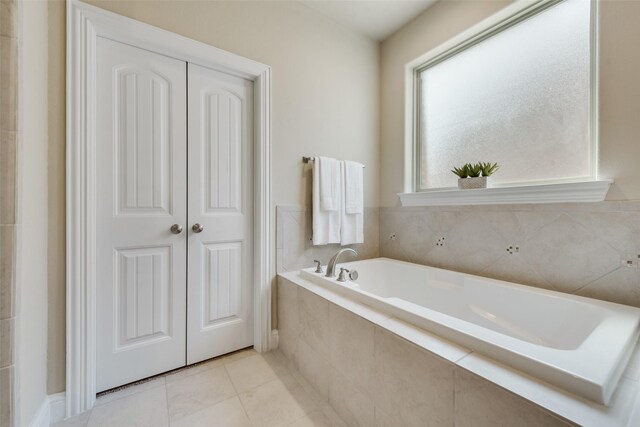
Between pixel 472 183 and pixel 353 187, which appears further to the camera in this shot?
pixel 353 187

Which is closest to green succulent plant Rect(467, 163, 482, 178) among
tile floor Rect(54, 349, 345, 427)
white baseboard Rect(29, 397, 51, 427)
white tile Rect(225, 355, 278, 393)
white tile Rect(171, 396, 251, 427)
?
tile floor Rect(54, 349, 345, 427)

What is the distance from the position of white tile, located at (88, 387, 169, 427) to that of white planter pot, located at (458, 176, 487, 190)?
2061mm

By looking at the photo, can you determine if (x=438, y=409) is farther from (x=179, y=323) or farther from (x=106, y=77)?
(x=106, y=77)

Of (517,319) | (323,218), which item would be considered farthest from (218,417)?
(517,319)

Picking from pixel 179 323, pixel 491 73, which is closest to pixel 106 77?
pixel 179 323

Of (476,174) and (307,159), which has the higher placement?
(307,159)

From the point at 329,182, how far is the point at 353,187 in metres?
0.25

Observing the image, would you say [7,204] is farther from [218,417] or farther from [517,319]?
[517,319]

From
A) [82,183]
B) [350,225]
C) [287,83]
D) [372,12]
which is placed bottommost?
[350,225]

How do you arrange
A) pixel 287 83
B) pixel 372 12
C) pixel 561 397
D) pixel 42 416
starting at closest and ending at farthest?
pixel 561 397
pixel 42 416
pixel 287 83
pixel 372 12

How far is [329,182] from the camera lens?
1944 mm

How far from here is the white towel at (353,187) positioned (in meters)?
2.06

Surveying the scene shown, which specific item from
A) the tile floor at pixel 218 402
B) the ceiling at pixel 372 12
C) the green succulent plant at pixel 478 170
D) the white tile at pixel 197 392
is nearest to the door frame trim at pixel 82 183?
the tile floor at pixel 218 402

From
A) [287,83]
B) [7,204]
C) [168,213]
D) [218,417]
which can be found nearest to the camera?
[7,204]
